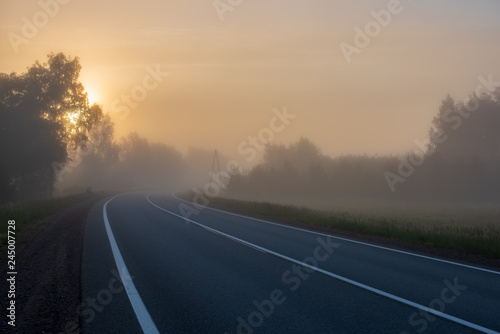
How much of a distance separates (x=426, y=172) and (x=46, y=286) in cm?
6793

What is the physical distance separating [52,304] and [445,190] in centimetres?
6922

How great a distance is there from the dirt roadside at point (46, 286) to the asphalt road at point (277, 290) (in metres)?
0.29

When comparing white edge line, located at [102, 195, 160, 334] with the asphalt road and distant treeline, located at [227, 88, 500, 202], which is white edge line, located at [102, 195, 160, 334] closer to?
the asphalt road

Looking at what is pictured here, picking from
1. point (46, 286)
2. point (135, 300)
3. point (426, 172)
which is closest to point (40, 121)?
point (46, 286)

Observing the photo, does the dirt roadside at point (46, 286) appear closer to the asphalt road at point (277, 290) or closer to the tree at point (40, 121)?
the asphalt road at point (277, 290)

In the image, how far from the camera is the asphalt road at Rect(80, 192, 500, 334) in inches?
212

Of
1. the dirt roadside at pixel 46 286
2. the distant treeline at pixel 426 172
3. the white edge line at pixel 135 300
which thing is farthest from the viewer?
the distant treeline at pixel 426 172

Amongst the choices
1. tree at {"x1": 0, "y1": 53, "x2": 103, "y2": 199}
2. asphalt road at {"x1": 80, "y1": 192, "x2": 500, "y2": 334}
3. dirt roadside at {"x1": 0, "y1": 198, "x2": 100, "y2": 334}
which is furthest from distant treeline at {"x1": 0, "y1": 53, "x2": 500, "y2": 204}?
asphalt road at {"x1": 80, "y1": 192, "x2": 500, "y2": 334}

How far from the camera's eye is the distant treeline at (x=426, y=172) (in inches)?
2537

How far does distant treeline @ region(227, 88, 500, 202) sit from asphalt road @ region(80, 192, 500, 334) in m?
58.0

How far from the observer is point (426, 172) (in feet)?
214

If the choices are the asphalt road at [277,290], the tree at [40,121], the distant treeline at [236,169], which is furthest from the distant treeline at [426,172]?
the asphalt road at [277,290]

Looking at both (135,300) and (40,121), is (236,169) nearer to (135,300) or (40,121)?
(40,121)

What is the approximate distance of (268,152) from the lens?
103000 millimetres
